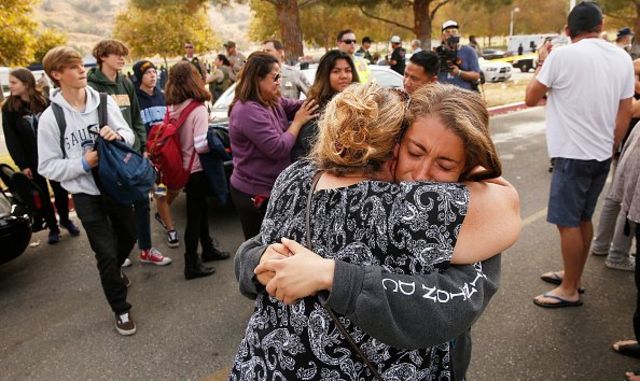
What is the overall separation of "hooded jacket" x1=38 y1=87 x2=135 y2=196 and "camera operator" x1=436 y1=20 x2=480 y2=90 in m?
4.55

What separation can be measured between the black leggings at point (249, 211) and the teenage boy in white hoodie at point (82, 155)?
2.88ft

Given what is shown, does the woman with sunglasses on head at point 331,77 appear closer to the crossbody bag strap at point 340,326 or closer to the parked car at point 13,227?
the crossbody bag strap at point 340,326

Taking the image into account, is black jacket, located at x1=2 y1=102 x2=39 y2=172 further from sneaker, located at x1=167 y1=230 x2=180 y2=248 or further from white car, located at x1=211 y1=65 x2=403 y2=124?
white car, located at x1=211 y1=65 x2=403 y2=124

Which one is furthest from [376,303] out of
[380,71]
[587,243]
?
[380,71]

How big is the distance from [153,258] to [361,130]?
3685 mm

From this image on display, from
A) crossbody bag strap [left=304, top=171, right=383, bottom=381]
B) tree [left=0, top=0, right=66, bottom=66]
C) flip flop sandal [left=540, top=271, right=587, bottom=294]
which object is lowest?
flip flop sandal [left=540, top=271, right=587, bottom=294]

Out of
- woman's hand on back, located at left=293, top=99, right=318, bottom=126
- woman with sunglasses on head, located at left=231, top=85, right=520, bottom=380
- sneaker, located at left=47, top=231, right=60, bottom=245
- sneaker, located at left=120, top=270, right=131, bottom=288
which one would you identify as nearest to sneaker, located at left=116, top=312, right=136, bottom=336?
sneaker, located at left=120, top=270, right=131, bottom=288

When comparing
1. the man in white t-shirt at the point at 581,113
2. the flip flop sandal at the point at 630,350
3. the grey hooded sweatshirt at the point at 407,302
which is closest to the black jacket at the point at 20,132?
the man in white t-shirt at the point at 581,113

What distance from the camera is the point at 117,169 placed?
3111mm

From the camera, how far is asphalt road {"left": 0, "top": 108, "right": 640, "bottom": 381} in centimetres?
284

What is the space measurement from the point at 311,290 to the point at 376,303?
0.14 metres

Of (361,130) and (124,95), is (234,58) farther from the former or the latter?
(361,130)

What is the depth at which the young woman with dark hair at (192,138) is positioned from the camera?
3.86 metres

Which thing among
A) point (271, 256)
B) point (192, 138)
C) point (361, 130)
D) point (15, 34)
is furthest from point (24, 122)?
point (15, 34)
